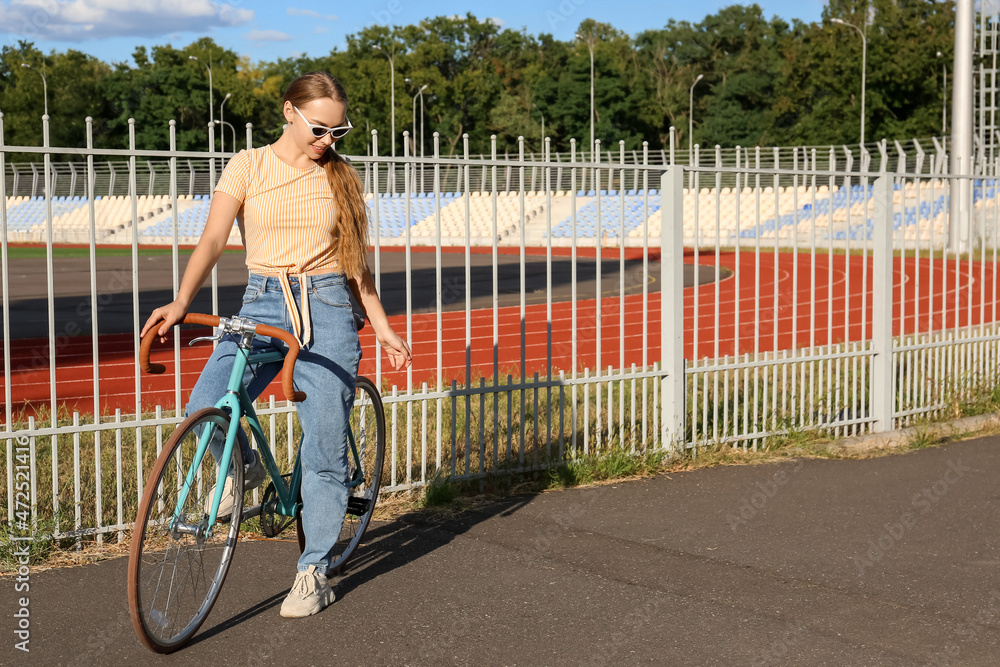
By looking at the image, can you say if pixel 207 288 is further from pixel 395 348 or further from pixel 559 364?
pixel 395 348

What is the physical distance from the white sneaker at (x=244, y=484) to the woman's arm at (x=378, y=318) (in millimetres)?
625

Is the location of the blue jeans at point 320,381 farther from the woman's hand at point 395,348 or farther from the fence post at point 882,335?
the fence post at point 882,335

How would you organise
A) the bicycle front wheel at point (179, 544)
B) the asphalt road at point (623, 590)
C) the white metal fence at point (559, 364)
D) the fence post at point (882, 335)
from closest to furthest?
1. the bicycle front wheel at point (179, 544)
2. the asphalt road at point (623, 590)
3. the white metal fence at point (559, 364)
4. the fence post at point (882, 335)

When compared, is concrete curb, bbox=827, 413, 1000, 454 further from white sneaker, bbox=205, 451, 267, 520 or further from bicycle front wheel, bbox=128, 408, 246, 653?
bicycle front wheel, bbox=128, 408, 246, 653

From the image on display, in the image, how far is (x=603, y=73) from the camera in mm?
82062

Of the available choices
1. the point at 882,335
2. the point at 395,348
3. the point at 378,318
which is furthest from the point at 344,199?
the point at 882,335

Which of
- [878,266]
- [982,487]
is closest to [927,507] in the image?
[982,487]

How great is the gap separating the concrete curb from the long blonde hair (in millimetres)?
4375

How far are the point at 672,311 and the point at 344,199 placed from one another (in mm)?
3256

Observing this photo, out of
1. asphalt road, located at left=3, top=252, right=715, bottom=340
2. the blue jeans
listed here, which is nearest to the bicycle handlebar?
the blue jeans

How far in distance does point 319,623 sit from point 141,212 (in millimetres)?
45972

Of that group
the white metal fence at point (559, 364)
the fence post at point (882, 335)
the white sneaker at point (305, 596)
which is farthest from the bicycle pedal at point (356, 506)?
the fence post at point (882, 335)

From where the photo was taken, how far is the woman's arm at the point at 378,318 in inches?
173

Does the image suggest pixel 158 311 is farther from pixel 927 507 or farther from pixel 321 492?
pixel 927 507
